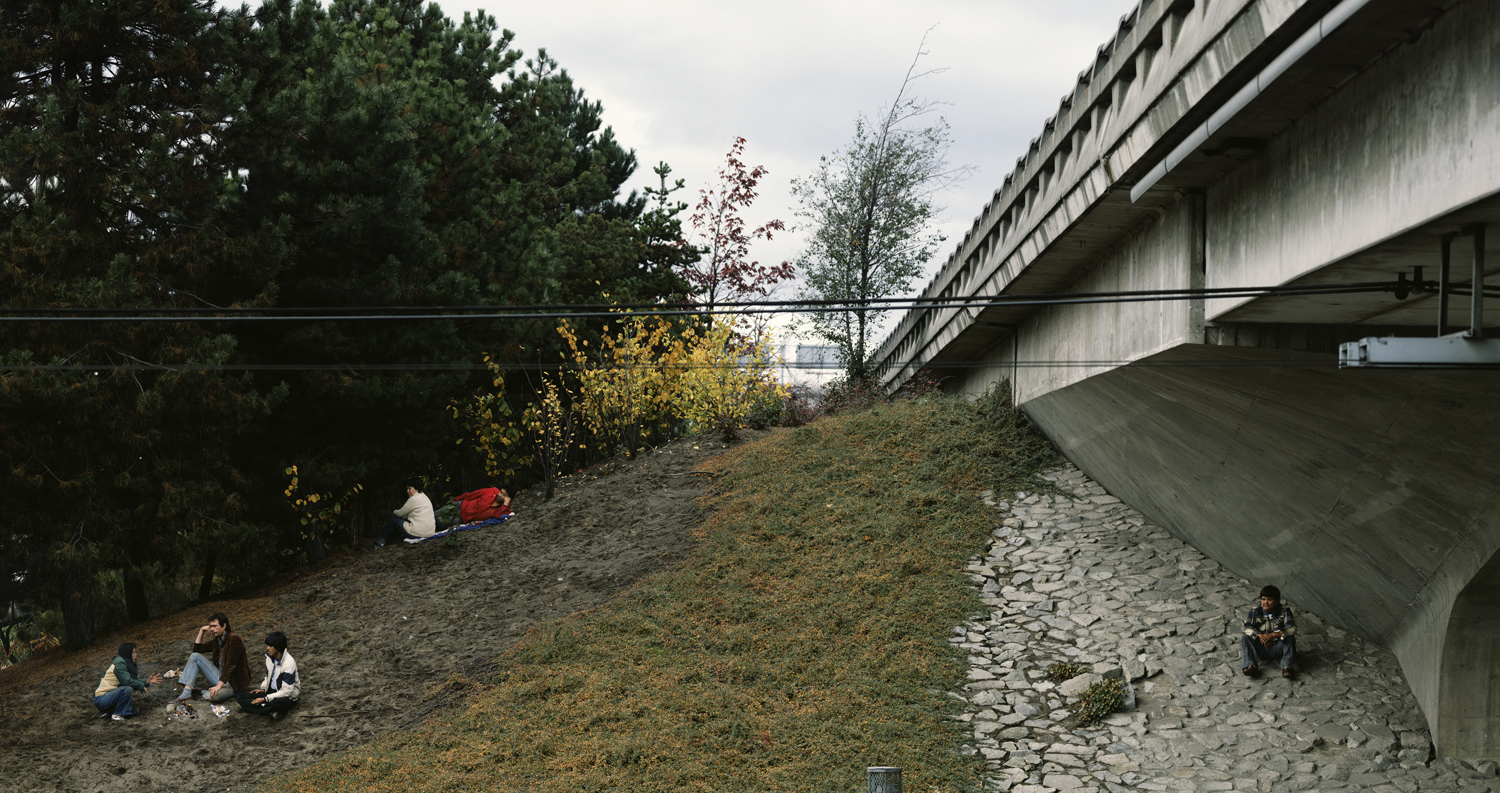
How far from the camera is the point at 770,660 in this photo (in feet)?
35.6

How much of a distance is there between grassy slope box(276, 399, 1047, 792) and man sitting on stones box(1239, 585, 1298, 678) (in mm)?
2701

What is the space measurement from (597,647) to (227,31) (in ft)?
33.9

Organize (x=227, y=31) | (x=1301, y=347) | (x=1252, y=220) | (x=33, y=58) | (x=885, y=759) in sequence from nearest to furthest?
(x=1252, y=220) → (x=1301, y=347) → (x=885, y=759) → (x=33, y=58) → (x=227, y=31)

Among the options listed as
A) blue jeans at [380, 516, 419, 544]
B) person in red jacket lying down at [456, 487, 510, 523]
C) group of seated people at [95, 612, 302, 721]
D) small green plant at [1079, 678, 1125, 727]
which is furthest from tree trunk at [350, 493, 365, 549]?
small green plant at [1079, 678, 1125, 727]

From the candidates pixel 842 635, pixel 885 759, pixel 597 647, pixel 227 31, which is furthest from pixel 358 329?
pixel 885 759

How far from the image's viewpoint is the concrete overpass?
4.79 metres

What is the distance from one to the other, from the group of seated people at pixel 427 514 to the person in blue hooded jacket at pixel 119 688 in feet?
16.9

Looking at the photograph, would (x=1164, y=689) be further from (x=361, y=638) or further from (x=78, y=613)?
(x=78, y=613)

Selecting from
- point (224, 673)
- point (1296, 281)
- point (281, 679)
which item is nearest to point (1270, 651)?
point (1296, 281)

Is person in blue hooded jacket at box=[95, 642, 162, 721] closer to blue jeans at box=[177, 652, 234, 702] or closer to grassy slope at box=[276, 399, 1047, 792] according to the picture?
blue jeans at box=[177, 652, 234, 702]

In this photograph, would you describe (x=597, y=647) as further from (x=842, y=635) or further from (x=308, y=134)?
(x=308, y=134)

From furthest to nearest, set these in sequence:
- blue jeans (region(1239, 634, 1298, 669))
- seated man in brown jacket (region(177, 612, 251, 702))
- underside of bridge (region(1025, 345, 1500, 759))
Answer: seated man in brown jacket (region(177, 612, 251, 702)) → blue jeans (region(1239, 634, 1298, 669)) → underside of bridge (region(1025, 345, 1500, 759))

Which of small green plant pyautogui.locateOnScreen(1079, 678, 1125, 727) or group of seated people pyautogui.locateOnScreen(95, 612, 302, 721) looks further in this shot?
group of seated people pyautogui.locateOnScreen(95, 612, 302, 721)

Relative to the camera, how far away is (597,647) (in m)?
11.5
